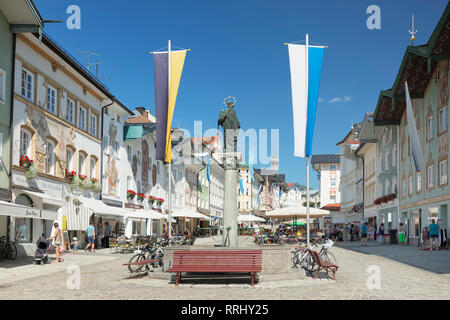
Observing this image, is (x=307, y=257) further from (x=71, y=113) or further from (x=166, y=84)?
(x=71, y=113)

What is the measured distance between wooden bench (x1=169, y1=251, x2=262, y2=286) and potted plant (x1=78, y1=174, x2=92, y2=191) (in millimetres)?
17666

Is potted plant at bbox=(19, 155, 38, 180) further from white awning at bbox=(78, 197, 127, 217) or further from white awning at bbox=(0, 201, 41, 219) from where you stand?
white awning at bbox=(78, 197, 127, 217)

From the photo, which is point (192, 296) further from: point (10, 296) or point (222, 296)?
point (10, 296)

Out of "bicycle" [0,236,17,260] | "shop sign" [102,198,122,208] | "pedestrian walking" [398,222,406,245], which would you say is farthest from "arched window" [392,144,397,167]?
"bicycle" [0,236,17,260]

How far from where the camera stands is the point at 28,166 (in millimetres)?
22594

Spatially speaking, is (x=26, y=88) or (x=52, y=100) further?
(x=52, y=100)

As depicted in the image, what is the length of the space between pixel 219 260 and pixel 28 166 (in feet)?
43.9

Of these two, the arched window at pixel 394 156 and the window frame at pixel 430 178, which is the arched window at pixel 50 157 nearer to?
the window frame at pixel 430 178

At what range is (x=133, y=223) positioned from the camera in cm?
4009

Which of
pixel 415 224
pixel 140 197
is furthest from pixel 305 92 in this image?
pixel 140 197

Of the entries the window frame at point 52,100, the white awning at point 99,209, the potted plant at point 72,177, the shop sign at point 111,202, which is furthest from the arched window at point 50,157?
the shop sign at point 111,202

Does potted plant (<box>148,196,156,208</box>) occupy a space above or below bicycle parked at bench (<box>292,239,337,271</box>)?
above

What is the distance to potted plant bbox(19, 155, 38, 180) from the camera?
22234mm
